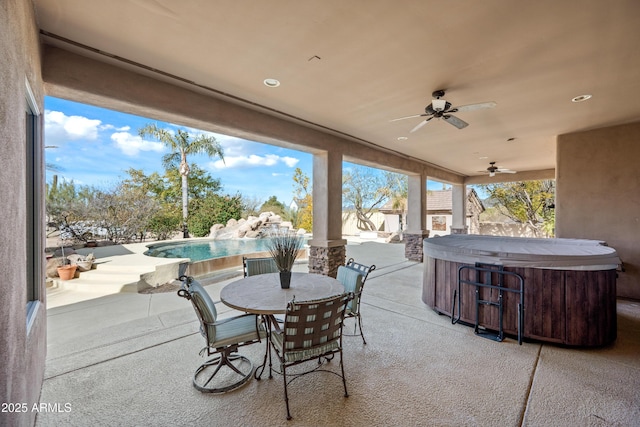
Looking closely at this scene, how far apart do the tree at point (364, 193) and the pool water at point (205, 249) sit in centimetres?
874

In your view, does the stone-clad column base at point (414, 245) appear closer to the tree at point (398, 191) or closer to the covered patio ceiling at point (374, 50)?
the covered patio ceiling at point (374, 50)

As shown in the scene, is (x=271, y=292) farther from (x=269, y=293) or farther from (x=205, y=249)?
(x=205, y=249)

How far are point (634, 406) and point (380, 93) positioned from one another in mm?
3926

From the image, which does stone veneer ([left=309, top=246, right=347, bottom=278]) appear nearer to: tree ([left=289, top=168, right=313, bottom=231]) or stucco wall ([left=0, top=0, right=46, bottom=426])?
stucco wall ([left=0, top=0, right=46, bottom=426])

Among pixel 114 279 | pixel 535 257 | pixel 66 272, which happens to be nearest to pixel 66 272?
pixel 66 272

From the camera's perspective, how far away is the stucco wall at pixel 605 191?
4805mm

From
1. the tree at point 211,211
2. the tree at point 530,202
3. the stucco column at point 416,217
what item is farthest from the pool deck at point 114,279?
the tree at point 530,202

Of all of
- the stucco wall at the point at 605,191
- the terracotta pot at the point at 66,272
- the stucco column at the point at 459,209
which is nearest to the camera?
the stucco wall at the point at 605,191

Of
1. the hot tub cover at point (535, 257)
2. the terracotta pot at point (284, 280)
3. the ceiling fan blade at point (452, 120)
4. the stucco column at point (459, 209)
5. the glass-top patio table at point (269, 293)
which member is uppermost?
the ceiling fan blade at point (452, 120)

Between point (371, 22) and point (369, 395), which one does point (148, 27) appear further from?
point (369, 395)

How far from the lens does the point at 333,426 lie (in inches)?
75.0

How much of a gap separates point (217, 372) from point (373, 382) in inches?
56.9

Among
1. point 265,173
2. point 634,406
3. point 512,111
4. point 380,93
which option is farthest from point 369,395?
point 265,173

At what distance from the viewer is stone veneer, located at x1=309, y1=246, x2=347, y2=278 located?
5.50 m
